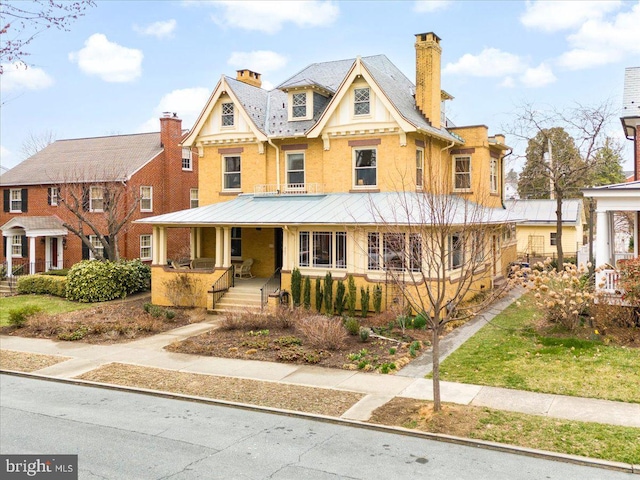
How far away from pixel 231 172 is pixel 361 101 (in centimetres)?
720

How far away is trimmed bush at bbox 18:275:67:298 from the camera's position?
27.0 meters

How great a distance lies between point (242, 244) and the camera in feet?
84.8

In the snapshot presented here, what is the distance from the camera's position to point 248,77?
Answer: 29625 mm

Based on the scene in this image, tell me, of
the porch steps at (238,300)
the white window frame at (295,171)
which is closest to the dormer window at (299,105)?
the white window frame at (295,171)

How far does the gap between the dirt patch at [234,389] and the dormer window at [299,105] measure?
14513 millimetres

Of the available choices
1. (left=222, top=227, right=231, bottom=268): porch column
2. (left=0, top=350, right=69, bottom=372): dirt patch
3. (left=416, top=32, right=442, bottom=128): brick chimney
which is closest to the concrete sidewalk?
(left=0, top=350, right=69, bottom=372): dirt patch

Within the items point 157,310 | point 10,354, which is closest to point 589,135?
point 157,310

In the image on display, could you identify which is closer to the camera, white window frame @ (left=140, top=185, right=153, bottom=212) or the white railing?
the white railing

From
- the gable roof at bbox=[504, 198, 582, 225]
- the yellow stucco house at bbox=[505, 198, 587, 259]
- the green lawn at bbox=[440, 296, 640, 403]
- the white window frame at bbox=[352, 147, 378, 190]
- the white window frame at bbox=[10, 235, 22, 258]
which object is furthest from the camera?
the gable roof at bbox=[504, 198, 582, 225]

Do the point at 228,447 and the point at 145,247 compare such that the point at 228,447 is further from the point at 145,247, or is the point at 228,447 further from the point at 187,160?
the point at 187,160

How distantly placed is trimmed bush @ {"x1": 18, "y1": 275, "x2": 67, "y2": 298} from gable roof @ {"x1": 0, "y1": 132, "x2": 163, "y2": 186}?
6.19 meters

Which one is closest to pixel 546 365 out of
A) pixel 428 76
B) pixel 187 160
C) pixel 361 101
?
pixel 361 101

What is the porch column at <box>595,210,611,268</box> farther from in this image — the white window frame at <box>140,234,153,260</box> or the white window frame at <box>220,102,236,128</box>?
the white window frame at <box>140,234,153,260</box>

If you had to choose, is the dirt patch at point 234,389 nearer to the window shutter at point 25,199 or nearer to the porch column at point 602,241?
the porch column at point 602,241
